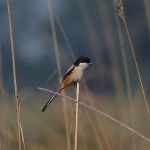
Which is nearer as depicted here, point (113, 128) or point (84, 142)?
point (84, 142)

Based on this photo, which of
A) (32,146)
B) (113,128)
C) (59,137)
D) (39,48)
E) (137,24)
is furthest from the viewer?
(39,48)

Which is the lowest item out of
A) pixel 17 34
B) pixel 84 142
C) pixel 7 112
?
pixel 84 142

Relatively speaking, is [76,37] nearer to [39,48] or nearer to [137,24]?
[39,48]

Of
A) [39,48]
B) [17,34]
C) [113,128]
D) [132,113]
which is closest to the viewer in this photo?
[132,113]

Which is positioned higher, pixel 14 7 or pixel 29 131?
pixel 14 7

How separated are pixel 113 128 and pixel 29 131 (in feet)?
1.53

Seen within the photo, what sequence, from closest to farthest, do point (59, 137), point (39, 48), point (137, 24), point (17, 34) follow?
1. point (59, 137)
2. point (137, 24)
3. point (39, 48)
4. point (17, 34)

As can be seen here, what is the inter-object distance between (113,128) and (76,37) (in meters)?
18.2

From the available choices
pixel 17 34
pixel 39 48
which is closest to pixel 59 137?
pixel 39 48

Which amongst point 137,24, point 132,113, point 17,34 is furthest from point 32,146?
point 17,34

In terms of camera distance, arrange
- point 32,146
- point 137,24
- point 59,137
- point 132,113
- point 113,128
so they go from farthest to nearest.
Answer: point 137,24 < point 113,128 < point 32,146 < point 59,137 < point 132,113

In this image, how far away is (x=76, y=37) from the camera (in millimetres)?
21828

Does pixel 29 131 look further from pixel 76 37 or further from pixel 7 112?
pixel 76 37

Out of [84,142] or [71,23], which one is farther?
[71,23]
